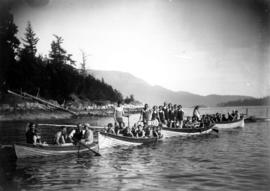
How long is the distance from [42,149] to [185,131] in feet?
37.9

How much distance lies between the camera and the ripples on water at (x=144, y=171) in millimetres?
8961

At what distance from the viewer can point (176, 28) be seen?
10.8m

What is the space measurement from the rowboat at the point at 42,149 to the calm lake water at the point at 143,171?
26 centimetres

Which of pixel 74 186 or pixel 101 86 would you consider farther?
pixel 101 86

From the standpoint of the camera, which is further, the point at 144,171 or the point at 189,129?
the point at 189,129

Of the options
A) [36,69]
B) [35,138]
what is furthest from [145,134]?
[36,69]

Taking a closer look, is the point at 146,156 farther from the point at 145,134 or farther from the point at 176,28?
the point at 176,28

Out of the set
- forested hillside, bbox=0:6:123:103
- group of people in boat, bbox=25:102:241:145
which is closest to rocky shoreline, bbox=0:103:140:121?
forested hillside, bbox=0:6:123:103

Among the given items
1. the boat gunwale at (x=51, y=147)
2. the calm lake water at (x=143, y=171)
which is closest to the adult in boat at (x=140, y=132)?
the calm lake water at (x=143, y=171)

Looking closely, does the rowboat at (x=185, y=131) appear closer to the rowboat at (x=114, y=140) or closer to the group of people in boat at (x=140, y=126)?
the group of people in boat at (x=140, y=126)

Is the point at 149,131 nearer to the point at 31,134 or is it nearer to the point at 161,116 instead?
the point at 161,116

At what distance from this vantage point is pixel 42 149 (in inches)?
491

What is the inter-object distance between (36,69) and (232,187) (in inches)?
1157

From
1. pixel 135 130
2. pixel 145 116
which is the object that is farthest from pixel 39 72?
pixel 135 130
